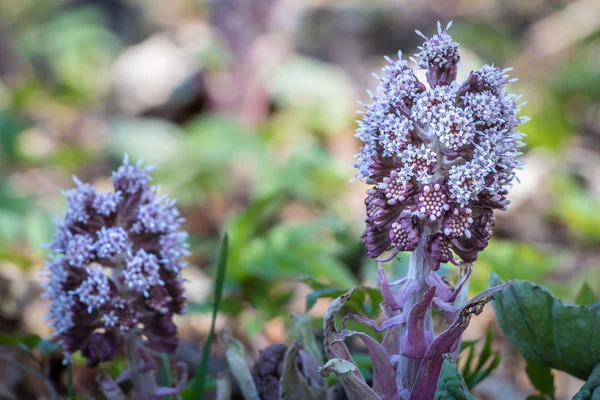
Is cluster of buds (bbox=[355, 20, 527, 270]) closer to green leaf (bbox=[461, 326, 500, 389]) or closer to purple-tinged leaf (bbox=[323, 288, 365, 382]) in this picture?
purple-tinged leaf (bbox=[323, 288, 365, 382])

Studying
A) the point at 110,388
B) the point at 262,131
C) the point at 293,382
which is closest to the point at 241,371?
the point at 293,382

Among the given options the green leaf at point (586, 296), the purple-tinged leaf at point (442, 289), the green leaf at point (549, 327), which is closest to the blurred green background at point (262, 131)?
the green leaf at point (586, 296)

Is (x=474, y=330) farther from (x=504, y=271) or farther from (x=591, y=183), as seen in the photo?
(x=591, y=183)

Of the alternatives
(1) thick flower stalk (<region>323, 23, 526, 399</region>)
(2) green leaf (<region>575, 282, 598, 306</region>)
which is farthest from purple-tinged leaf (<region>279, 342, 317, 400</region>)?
(2) green leaf (<region>575, 282, 598, 306</region>)

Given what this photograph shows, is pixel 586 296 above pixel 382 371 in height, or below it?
above

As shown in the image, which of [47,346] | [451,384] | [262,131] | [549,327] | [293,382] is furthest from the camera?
[262,131]

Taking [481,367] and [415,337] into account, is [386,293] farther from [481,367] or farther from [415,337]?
[481,367]

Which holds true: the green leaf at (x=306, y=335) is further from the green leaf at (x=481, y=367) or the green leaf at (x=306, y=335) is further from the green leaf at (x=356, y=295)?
the green leaf at (x=481, y=367)

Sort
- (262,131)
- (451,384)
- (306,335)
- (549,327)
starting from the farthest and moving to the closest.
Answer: (262,131) < (306,335) < (549,327) < (451,384)
